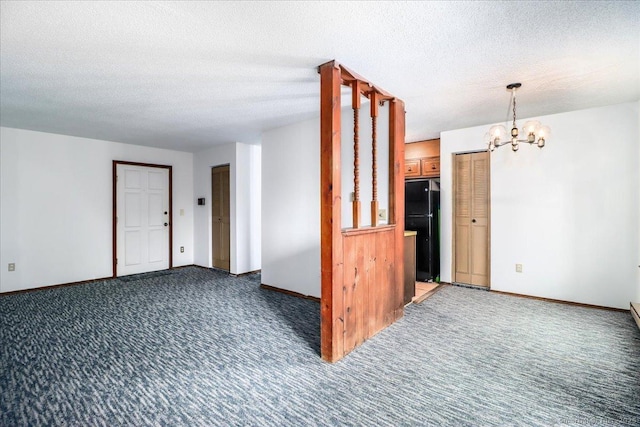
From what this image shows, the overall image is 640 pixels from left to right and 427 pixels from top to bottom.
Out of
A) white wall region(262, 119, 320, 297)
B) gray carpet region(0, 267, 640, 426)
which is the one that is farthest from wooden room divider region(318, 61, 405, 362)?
white wall region(262, 119, 320, 297)

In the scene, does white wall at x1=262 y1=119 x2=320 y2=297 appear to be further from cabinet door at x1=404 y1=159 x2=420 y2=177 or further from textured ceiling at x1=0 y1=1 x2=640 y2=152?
cabinet door at x1=404 y1=159 x2=420 y2=177

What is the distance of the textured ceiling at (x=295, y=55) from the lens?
6.19ft

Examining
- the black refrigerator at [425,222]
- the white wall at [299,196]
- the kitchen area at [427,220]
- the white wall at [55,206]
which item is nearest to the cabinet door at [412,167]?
the kitchen area at [427,220]

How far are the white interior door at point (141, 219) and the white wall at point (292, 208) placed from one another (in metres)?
2.53

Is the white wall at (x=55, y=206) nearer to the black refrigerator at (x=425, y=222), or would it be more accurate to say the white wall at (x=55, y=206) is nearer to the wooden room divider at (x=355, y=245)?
the wooden room divider at (x=355, y=245)

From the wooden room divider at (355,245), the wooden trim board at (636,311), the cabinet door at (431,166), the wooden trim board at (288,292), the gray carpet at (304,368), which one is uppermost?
the cabinet door at (431,166)

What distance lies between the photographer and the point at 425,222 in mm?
4848

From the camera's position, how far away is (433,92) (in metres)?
3.21

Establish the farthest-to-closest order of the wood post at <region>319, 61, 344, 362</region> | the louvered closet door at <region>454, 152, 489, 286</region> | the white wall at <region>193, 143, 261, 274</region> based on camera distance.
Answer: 1. the white wall at <region>193, 143, 261, 274</region>
2. the louvered closet door at <region>454, 152, 489, 286</region>
3. the wood post at <region>319, 61, 344, 362</region>

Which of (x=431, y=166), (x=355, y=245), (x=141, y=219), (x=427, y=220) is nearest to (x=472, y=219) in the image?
(x=427, y=220)

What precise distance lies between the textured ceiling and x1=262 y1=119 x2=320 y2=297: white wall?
591mm

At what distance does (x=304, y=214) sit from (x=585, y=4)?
3.29 metres

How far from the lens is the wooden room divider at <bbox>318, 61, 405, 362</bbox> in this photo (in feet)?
7.84

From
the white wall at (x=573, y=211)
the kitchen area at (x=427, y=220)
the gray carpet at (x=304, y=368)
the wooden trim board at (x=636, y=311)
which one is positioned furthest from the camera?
the kitchen area at (x=427, y=220)
